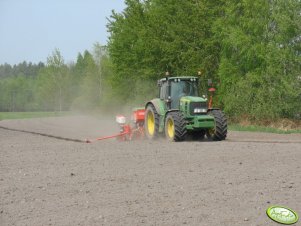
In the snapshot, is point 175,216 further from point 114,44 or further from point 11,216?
point 114,44

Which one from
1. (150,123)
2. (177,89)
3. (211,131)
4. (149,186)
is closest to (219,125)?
(211,131)

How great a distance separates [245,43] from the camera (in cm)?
3206

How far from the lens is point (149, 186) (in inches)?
381

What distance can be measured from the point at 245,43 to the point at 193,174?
22300 mm

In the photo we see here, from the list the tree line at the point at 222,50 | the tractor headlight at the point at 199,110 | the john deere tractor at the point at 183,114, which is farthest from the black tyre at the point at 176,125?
the tree line at the point at 222,50

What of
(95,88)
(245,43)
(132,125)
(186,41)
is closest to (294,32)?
(245,43)

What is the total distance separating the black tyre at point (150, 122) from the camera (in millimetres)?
20344

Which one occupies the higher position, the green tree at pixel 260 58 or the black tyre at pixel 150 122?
the green tree at pixel 260 58

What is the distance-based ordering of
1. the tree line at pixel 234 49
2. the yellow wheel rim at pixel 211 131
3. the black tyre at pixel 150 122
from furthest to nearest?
the tree line at pixel 234 49 < the black tyre at pixel 150 122 < the yellow wheel rim at pixel 211 131

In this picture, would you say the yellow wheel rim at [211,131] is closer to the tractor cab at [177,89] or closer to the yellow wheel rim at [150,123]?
the tractor cab at [177,89]

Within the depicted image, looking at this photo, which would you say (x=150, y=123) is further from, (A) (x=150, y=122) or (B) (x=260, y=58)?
(B) (x=260, y=58)

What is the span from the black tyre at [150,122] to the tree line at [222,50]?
10.4m

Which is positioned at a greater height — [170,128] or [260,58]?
[260,58]

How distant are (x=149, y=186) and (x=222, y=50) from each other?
25.6 m
